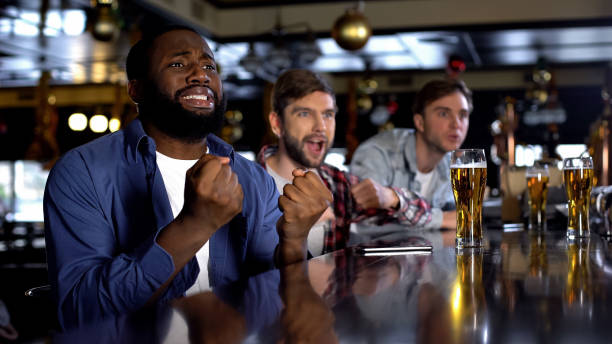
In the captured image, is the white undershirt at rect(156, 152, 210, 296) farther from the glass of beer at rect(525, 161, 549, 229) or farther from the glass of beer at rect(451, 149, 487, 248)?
the glass of beer at rect(525, 161, 549, 229)

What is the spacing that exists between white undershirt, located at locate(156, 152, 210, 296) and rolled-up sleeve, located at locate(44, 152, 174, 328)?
0.69 ft

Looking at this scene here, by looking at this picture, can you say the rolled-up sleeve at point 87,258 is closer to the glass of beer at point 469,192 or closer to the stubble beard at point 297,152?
the glass of beer at point 469,192

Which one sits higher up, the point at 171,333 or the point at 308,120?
the point at 308,120

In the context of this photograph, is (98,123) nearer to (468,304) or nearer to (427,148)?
(427,148)

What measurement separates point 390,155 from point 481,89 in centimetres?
811

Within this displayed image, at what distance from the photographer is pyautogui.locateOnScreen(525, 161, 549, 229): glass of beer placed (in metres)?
2.27

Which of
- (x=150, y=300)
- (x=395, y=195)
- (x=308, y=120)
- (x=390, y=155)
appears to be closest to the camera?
(x=150, y=300)

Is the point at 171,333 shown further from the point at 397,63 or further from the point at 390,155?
the point at 397,63

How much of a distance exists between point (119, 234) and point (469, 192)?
2.61 feet

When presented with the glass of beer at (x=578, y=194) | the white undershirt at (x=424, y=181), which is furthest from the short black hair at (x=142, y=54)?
the white undershirt at (x=424, y=181)

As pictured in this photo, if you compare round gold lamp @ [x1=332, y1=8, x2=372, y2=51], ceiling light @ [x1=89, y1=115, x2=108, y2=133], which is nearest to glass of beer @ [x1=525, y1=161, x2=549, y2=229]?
round gold lamp @ [x1=332, y1=8, x2=372, y2=51]

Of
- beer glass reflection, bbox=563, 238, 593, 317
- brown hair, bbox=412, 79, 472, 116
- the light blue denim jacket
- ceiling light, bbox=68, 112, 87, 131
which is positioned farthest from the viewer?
ceiling light, bbox=68, 112, 87, 131

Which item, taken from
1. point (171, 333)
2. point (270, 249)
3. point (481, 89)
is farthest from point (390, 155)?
point (481, 89)

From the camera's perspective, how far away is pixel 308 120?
2.44 m
